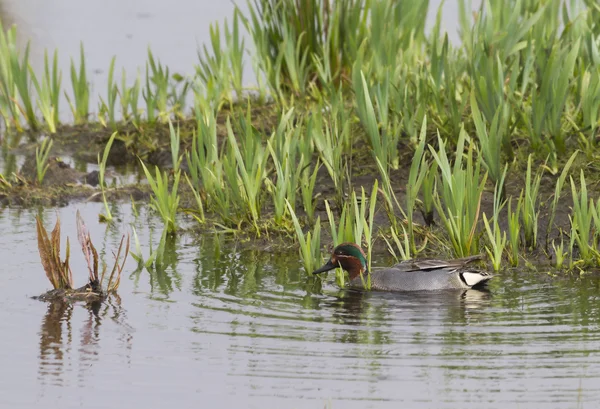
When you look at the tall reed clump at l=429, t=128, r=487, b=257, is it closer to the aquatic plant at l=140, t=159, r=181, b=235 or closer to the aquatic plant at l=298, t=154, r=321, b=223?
the aquatic plant at l=298, t=154, r=321, b=223

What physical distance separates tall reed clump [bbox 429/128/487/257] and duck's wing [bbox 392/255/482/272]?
0.28m

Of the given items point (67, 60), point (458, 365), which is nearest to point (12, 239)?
point (458, 365)

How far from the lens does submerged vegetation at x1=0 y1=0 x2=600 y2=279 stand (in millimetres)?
7797

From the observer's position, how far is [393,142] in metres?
8.88

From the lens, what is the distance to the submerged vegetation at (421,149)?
7797 mm

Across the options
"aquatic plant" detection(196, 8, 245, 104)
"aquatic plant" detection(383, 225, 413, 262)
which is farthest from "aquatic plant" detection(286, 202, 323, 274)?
"aquatic plant" detection(196, 8, 245, 104)

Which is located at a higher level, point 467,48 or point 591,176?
point 467,48

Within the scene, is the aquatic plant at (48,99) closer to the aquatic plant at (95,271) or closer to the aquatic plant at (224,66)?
the aquatic plant at (224,66)

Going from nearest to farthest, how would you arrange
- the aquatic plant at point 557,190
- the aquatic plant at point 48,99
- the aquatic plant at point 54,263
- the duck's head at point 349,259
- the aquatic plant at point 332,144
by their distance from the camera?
the aquatic plant at point 54,263 < the duck's head at point 349,259 < the aquatic plant at point 557,190 < the aquatic plant at point 332,144 < the aquatic plant at point 48,99

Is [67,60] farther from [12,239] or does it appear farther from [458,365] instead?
[458,365]

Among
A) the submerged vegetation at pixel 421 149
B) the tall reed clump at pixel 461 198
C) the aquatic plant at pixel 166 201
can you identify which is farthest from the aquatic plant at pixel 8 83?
the tall reed clump at pixel 461 198

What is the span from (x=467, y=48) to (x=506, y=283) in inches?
127

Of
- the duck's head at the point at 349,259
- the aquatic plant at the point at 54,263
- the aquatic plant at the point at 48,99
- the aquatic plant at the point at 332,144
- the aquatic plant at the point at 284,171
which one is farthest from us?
the aquatic plant at the point at 48,99

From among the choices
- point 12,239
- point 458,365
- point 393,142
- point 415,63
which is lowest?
point 458,365
